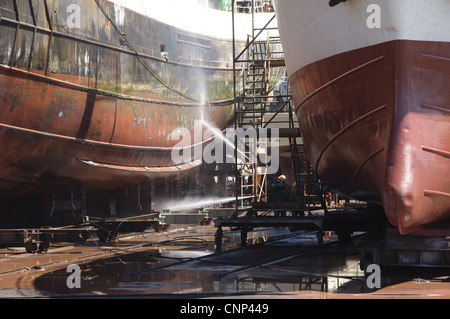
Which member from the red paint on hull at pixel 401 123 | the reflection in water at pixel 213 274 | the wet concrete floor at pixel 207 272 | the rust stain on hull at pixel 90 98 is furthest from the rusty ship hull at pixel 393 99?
the rust stain on hull at pixel 90 98

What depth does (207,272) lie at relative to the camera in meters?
7.21

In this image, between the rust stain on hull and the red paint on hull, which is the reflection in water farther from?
the rust stain on hull

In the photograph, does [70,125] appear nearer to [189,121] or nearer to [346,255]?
[189,121]

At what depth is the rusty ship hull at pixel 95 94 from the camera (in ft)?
33.7

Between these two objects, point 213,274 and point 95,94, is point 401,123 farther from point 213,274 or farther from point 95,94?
point 95,94

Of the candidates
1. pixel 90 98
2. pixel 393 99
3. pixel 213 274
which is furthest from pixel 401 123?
pixel 90 98

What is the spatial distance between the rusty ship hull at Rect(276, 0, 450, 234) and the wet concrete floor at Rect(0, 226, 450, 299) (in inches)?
34.6

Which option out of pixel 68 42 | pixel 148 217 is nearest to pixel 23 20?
pixel 68 42

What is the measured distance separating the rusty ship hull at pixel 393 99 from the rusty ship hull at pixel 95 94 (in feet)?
17.5

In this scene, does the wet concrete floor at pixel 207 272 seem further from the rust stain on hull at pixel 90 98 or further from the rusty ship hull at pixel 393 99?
the rust stain on hull at pixel 90 98

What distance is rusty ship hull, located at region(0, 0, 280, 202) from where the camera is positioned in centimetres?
1027

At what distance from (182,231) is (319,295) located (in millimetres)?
7882

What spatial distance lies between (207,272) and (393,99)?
123 inches

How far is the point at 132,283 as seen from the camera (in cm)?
643
